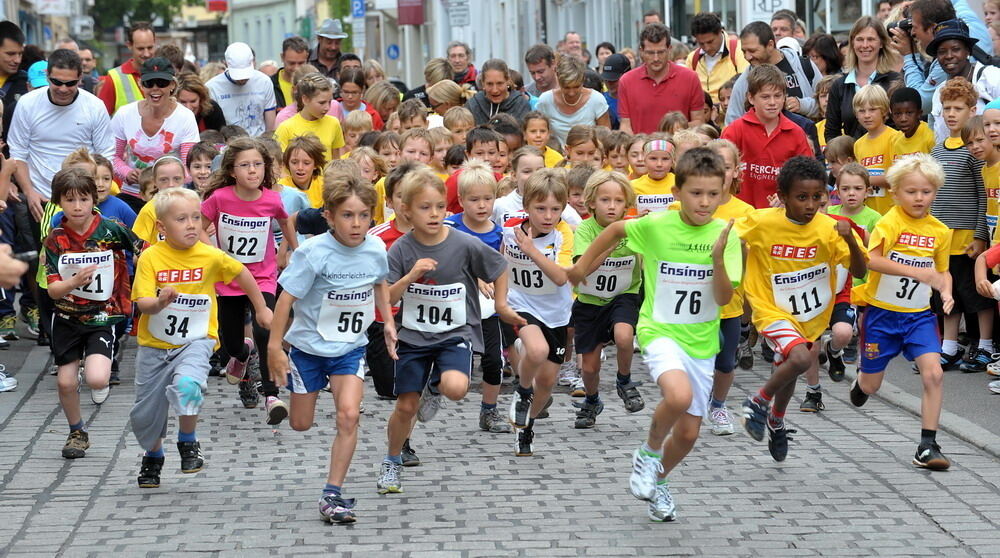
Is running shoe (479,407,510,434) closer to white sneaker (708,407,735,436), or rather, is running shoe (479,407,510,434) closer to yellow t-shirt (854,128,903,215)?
white sneaker (708,407,735,436)

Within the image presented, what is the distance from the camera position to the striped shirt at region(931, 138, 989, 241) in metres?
10.3

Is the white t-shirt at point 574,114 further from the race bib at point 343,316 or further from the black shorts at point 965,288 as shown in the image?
the race bib at point 343,316

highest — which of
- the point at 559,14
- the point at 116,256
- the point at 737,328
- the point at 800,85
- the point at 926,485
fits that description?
the point at 559,14

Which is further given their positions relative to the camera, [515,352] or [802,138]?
[802,138]

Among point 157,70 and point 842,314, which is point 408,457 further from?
point 157,70

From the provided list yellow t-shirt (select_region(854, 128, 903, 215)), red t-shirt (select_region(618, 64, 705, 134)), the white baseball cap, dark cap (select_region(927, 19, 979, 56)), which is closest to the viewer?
dark cap (select_region(927, 19, 979, 56))

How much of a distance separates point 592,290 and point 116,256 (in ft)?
9.15

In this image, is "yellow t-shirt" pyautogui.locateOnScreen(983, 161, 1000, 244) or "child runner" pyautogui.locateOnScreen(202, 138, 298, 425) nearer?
"child runner" pyautogui.locateOnScreen(202, 138, 298, 425)

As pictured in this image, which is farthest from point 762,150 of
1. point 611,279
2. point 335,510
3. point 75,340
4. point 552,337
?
point 335,510

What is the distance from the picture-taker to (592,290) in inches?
345

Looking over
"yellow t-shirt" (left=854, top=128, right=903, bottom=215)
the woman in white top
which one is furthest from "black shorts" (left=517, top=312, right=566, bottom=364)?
the woman in white top

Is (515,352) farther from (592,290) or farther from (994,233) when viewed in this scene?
(994,233)

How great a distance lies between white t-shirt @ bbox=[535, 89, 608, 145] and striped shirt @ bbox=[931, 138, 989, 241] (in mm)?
3861

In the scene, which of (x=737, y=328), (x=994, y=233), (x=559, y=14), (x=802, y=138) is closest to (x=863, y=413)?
(x=737, y=328)
